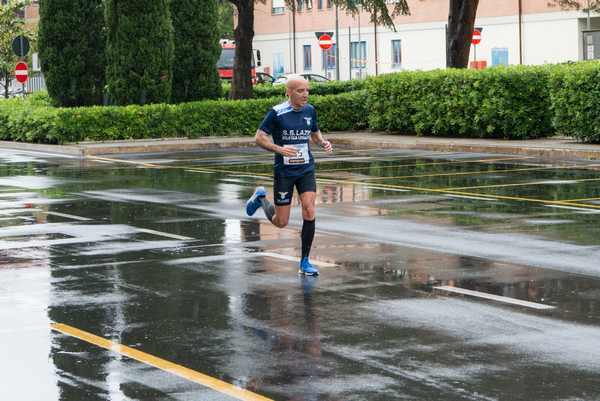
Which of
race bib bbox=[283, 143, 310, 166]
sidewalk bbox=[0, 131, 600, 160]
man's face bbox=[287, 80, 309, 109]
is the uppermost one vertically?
man's face bbox=[287, 80, 309, 109]

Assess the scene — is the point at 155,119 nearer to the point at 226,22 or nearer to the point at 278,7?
the point at 226,22

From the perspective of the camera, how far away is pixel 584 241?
13273 mm

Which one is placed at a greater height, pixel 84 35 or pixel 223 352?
pixel 84 35

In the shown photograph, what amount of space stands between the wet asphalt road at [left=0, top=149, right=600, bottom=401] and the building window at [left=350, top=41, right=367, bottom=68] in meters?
62.6

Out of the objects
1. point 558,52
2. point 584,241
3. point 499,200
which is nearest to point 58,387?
point 584,241

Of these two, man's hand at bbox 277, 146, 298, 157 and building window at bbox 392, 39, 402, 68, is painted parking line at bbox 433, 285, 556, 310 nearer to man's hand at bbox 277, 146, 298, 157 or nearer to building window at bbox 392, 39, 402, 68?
man's hand at bbox 277, 146, 298, 157

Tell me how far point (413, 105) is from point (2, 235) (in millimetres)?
19411

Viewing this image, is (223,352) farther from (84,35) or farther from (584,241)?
(84,35)

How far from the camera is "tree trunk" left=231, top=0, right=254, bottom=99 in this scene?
3791cm

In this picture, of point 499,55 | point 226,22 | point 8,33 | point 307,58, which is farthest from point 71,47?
point 307,58

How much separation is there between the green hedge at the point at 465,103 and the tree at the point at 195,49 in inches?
228

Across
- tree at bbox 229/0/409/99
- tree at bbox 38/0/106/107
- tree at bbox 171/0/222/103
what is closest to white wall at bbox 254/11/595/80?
tree at bbox 229/0/409/99

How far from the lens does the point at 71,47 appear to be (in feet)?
121

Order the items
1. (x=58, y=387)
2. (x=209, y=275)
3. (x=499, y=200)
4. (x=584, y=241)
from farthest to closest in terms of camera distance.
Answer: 1. (x=499, y=200)
2. (x=584, y=241)
3. (x=209, y=275)
4. (x=58, y=387)
